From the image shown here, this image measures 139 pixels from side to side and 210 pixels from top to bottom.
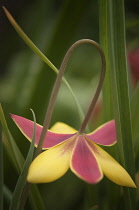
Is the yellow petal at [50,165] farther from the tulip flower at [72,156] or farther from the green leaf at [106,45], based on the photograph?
the green leaf at [106,45]

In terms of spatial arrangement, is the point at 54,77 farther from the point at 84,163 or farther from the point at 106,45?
the point at 84,163

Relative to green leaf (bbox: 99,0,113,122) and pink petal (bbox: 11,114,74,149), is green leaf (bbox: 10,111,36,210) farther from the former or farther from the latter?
green leaf (bbox: 99,0,113,122)

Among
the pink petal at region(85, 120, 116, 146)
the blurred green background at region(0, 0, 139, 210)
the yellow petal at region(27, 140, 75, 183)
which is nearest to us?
the yellow petal at region(27, 140, 75, 183)

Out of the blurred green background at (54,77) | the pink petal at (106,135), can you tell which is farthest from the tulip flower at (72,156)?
the blurred green background at (54,77)

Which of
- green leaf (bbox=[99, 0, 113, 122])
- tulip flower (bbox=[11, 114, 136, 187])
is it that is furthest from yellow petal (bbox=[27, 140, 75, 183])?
green leaf (bbox=[99, 0, 113, 122])

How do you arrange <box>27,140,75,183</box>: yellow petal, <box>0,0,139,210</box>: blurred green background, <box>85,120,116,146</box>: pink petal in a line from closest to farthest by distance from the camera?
<box>27,140,75,183</box>: yellow petal → <box>85,120,116,146</box>: pink petal → <box>0,0,139,210</box>: blurred green background

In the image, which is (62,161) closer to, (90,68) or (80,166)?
(80,166)
